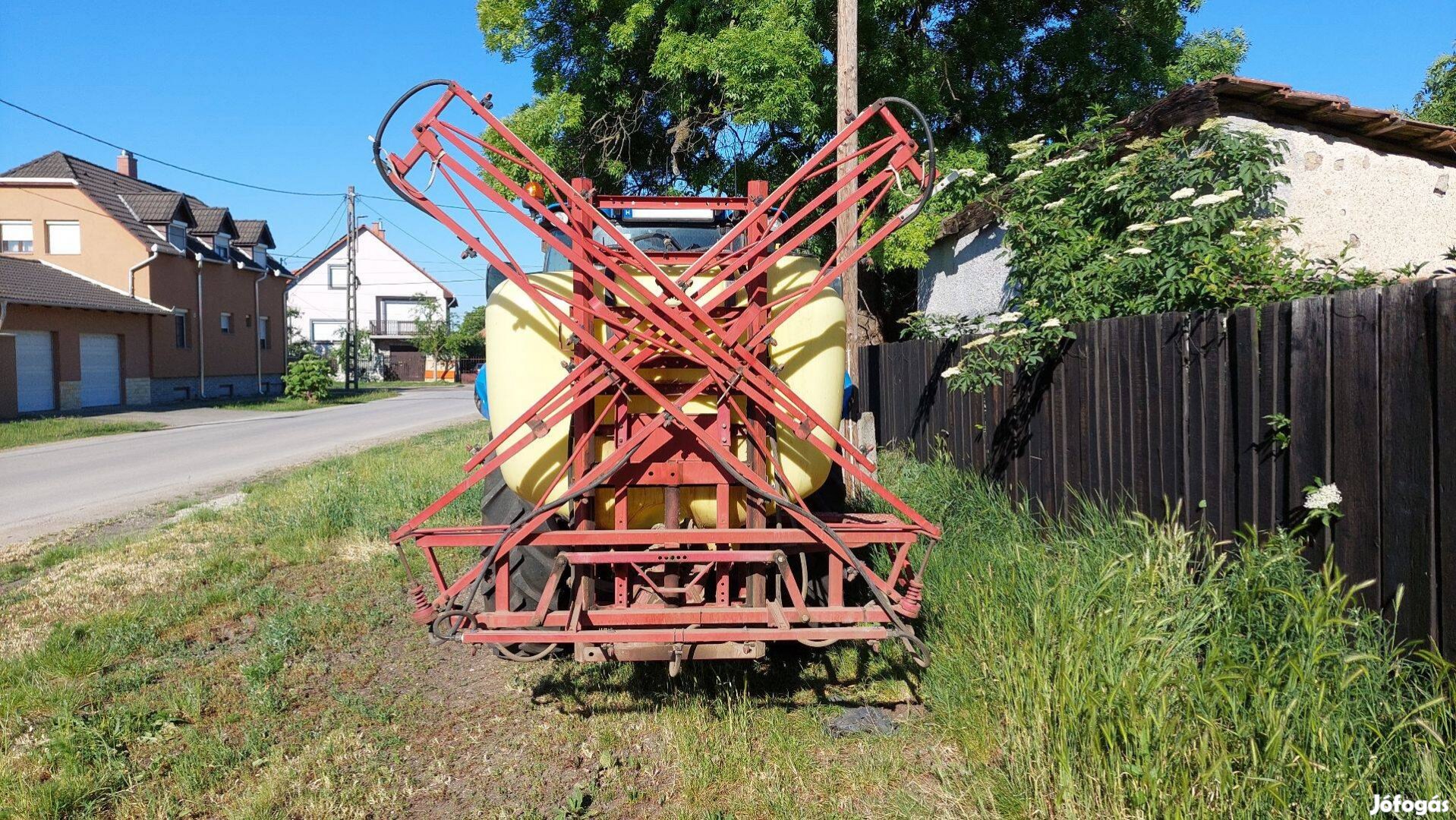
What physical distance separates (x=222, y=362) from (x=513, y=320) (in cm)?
3183

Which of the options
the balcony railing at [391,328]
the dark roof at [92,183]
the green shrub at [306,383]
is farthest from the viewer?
the balcony railing at [391,328]

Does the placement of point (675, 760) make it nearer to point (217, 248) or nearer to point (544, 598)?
point (544, 598)

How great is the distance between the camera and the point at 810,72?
446 inches

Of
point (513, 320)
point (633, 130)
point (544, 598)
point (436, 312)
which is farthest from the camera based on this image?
point (436, 312)

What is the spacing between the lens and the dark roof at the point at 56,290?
21.5 metres

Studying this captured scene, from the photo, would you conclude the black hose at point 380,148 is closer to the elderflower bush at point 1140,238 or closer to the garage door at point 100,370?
the elderflower bush at point 1140,238

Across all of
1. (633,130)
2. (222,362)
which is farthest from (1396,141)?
(222,362)

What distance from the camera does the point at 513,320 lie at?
370cm

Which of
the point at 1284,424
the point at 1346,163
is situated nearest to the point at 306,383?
the point at 1346,163

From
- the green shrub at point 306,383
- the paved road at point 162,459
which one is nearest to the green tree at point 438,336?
the green shrub at point 306,383

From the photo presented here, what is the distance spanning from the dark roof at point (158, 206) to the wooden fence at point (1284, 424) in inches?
1177

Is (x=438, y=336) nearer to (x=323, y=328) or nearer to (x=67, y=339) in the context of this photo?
(x=323, y=328)

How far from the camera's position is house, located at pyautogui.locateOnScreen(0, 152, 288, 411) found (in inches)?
891

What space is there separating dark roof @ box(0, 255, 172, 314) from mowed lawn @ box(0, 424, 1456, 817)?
21040mm
